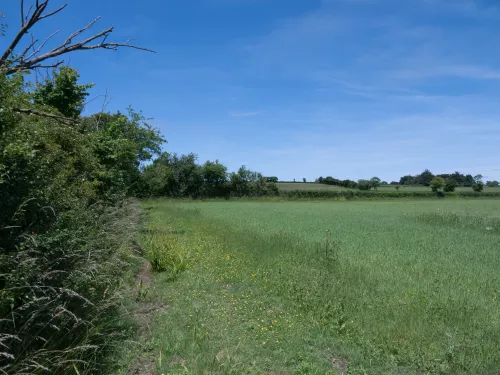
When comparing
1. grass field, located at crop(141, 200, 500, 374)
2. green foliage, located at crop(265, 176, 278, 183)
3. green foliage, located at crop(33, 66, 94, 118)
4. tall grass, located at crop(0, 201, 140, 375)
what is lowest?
grass field, located at crop(141, 200, 500, 374)

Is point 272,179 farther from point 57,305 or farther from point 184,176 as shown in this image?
point 57,305

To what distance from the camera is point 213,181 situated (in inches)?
2333

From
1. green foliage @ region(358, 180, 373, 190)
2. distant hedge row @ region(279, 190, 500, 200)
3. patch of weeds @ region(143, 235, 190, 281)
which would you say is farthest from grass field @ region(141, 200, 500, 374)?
green foliage @ region(358, 180, 373, 190)

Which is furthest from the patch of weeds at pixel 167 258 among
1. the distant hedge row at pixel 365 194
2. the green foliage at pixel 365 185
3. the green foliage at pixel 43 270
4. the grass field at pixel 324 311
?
the green foliage at pixel 365 185

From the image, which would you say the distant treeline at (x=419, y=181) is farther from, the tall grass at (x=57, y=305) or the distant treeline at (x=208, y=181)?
the tall grass at (x=57, y=305)

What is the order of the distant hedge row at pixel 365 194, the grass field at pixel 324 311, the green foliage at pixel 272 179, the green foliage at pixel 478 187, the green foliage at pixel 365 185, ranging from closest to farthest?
the grass field at pixel 324 311, the distant hedge row at pixel 365 194, the green foliage at pixel 272 179, the green foliage at pixel 365 185, the green foliage at pixel 478 187

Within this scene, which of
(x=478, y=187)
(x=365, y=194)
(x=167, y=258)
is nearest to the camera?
(x=167, y=258)

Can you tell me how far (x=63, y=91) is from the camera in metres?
11.4

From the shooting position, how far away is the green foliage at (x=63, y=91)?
1114cm

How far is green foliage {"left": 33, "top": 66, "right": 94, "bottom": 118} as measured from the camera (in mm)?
11141

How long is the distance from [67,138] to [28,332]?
184 inches

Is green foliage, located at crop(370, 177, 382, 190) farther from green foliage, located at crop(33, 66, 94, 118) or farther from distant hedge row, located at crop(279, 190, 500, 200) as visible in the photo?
green foliage, located at crop(33, 66, 94, 118)

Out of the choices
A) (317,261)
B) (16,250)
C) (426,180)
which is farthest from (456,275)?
(426,180)

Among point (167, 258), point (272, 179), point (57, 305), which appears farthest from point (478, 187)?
point (57, 305)
